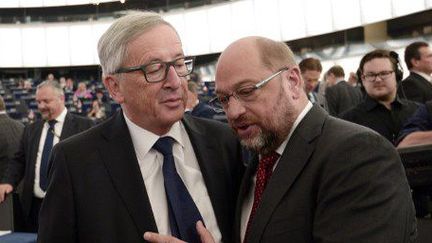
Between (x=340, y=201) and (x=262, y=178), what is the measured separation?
29 cm

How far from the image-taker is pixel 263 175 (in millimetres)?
1502

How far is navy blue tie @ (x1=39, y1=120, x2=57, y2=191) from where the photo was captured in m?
4.16

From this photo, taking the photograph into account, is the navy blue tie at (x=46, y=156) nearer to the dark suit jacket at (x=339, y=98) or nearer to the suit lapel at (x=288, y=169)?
the dark suit jacket at (x=339, y=98)

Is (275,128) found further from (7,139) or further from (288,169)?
(7,139)

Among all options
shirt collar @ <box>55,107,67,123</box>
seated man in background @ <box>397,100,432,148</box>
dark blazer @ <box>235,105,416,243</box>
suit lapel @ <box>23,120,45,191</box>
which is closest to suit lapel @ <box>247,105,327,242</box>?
dark blazer @ <box>235,105,416,243</box>

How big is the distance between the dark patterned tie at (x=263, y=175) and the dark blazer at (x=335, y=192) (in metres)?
0.07

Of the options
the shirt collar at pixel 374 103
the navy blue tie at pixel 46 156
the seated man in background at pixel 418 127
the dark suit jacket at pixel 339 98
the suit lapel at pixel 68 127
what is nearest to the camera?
the seated man in background at pixel 418 127

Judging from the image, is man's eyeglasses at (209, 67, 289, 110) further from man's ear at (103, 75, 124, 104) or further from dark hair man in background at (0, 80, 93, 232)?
dark hair man in background at (0, 80, 93, 232)

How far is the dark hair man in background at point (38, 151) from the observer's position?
13.8ft

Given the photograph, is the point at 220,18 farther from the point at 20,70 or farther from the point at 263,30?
the point at 20,70

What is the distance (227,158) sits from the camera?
1729mm

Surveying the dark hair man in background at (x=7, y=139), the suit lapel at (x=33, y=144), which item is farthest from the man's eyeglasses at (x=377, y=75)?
the dark hair man in background at (x=7, y=139)

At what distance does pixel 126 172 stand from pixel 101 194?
9 centimetres

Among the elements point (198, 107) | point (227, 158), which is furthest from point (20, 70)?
point (227, 158)
